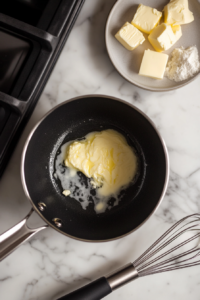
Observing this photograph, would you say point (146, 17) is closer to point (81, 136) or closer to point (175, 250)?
point (81, 136)

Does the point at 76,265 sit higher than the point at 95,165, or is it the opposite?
the point at 95,165

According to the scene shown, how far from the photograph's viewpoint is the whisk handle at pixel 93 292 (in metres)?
0.63

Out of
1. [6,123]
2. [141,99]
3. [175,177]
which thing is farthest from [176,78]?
[6,123]

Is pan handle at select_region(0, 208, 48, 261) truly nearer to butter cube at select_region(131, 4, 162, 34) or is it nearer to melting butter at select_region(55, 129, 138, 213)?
melting butter at select_region(55, 129, 138, 213)

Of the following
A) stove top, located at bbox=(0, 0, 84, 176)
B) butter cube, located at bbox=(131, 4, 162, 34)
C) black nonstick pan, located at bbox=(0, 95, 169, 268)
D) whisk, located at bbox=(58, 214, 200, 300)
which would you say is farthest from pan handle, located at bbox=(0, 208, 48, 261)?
butter cube, located at bbox=(131, 4, 162, 34)

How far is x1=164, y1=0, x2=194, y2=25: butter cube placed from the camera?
2.14ft

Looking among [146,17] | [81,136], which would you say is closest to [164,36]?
[146,17]

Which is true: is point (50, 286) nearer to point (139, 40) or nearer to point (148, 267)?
point (148, 267)

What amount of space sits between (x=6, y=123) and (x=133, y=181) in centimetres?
37

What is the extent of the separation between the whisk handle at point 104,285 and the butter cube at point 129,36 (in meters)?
0.57

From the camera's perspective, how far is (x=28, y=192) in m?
0.60

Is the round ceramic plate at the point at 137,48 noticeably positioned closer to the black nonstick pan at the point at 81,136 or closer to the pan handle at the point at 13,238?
the black nonstick pan at the point at 81,136

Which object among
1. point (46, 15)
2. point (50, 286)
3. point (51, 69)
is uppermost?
point (46, 15)

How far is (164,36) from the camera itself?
64 centimetres
